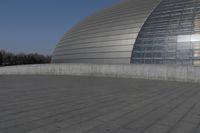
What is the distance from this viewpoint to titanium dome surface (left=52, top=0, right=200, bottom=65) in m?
17.7

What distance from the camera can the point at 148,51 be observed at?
18.6 meters

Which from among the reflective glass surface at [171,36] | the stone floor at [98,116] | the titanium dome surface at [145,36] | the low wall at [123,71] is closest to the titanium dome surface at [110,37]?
the titanium dome surface at [145,36]

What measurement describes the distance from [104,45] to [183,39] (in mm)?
7224

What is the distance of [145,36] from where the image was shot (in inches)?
779

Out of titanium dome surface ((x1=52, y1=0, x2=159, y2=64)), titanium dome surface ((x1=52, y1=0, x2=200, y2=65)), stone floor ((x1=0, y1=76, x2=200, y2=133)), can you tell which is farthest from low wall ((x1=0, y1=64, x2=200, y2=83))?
stone floor ((x1=0, y1=76, x2=200, y2=133))

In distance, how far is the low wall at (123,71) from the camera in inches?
575

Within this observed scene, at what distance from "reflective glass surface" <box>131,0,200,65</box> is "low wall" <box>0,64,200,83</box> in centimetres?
209

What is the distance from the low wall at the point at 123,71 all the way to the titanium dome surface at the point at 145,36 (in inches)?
82.1

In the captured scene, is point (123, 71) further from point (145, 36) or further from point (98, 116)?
point (98, 116)

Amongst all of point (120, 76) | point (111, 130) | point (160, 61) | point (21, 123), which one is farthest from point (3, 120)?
point (160, 61)

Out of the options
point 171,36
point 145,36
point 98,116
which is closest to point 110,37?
point 145,36

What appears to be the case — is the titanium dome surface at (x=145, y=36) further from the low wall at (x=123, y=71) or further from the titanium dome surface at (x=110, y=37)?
the low wall at (x=123, y=71)

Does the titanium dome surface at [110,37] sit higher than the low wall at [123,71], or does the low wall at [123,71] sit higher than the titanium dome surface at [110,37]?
the titanium dome surface at [110,37]

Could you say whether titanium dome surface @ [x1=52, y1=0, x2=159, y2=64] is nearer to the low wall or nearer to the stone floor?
the low wall
